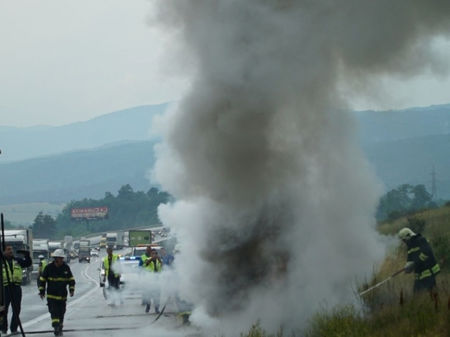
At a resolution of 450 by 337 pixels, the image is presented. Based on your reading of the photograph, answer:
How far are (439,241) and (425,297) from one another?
11599 millimetres

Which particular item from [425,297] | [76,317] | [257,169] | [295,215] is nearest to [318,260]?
[295,215]

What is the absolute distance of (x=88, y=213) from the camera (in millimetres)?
194875

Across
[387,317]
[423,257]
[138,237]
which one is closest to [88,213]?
[138,237]

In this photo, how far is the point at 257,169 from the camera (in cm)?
1655

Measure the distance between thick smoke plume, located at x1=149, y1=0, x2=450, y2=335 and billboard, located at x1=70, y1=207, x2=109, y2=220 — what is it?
17693cm

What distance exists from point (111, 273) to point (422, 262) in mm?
13558

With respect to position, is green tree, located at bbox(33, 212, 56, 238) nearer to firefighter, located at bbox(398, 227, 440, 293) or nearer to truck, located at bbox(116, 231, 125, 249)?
truck, located at bbox(116, 231, 125, 249)

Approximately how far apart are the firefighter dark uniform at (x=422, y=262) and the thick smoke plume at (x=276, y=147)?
3.95 feet

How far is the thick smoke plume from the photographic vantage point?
52.2ft

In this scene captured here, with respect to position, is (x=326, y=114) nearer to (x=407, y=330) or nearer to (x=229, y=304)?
(x=229, y=304)

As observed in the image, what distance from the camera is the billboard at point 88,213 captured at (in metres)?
193

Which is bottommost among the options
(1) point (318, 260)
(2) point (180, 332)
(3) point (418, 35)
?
(2) point (180, 332)

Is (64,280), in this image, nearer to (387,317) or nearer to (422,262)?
(422,262)

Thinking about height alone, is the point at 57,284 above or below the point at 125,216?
below
